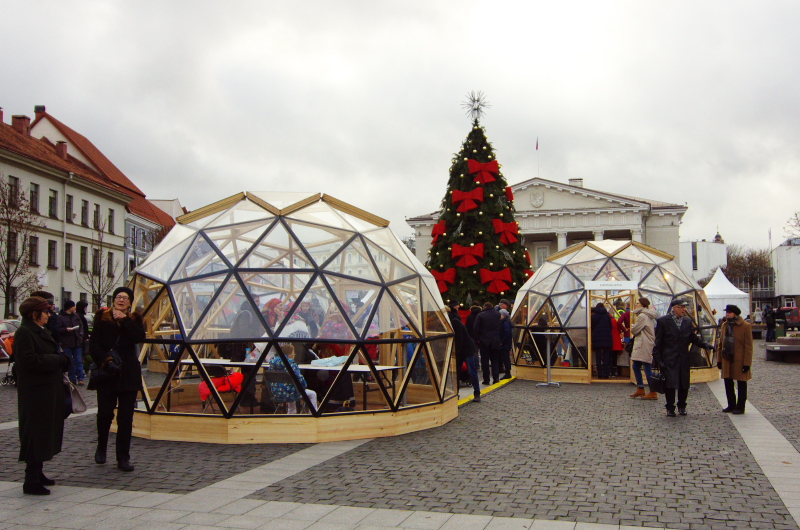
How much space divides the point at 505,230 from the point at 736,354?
15.0 m

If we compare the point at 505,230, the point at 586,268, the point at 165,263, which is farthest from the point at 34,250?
the point at 165,263

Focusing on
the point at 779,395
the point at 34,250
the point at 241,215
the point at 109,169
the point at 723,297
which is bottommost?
the point at 779,395

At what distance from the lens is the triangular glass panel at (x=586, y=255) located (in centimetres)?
1720

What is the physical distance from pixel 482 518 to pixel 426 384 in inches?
176

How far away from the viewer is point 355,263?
9.62 m

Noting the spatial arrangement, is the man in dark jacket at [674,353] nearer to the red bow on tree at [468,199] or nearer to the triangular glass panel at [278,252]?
the triangular glass panel at [278,252]

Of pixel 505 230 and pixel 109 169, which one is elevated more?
pixel 109 169

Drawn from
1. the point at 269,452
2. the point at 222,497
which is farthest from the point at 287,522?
the point at 269,452

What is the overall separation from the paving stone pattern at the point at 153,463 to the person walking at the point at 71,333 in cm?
524

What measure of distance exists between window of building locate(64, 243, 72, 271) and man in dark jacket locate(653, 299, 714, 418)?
1402 inches

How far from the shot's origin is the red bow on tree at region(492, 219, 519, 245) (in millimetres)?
25125

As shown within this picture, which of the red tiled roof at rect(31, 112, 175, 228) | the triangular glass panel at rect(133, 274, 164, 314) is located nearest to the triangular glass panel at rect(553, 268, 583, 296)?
the triangular glass panel at rect(133, 274, 164, 314)

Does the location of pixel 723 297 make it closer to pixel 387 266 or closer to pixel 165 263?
pixel 387 266

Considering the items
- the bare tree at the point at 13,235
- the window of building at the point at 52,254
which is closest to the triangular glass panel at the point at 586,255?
the bare tree at the point at 13,235
